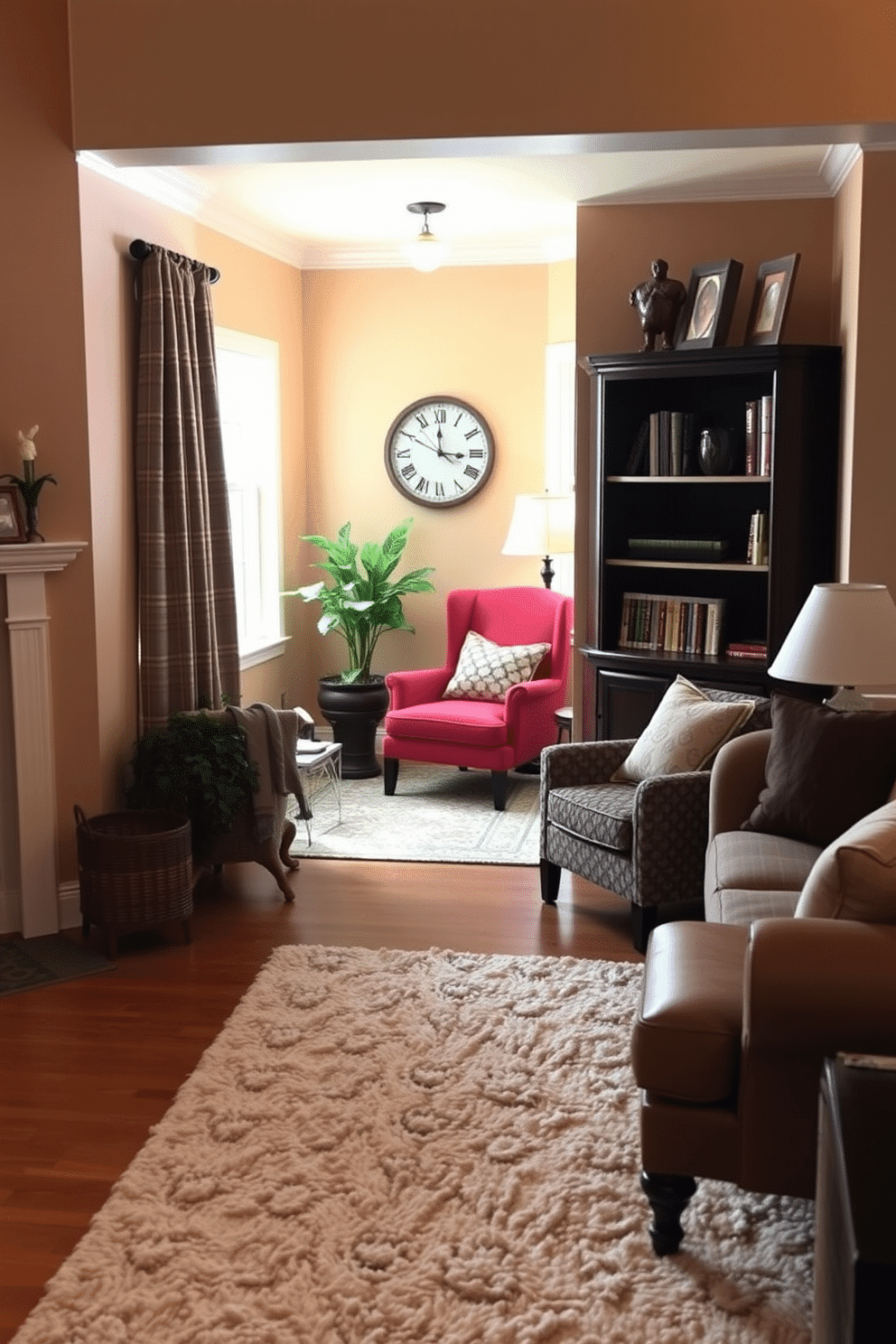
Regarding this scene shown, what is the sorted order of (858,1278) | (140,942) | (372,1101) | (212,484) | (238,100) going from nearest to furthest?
1. (858,1278)
2. (372,1101)
3. (238,100)
4. (140,942)
5. (212,484)

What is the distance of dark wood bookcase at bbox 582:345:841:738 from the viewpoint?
507 centimetres

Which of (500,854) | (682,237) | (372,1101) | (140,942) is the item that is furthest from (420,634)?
(372,1101)

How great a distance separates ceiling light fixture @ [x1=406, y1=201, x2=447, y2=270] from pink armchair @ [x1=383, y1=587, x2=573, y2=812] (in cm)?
175

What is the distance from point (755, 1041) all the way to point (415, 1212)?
0.84 meters

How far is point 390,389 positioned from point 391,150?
122 inches

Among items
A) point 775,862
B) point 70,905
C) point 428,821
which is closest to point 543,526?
point 428,821

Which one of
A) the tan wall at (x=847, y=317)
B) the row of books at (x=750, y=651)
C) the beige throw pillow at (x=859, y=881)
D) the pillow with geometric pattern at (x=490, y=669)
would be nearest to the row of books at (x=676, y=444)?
the tan wall at (x=847, y=317)

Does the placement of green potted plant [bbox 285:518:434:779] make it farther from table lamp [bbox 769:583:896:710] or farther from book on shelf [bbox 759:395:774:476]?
table lamp [bbox 769:583:896:710]

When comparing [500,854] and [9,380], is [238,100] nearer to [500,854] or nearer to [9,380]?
[9,380]

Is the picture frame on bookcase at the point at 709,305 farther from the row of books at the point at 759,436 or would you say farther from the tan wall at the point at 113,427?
the tan wall at the point at 113,427

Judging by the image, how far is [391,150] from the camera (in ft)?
13.7

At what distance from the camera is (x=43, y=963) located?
13.9 ft

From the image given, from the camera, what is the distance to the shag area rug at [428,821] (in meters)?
5.54

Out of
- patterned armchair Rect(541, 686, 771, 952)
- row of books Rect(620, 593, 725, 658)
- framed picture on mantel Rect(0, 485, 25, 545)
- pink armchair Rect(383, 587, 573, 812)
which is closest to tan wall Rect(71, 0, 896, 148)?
framed picture on mantel Rect(0, 485, 25, 545)
